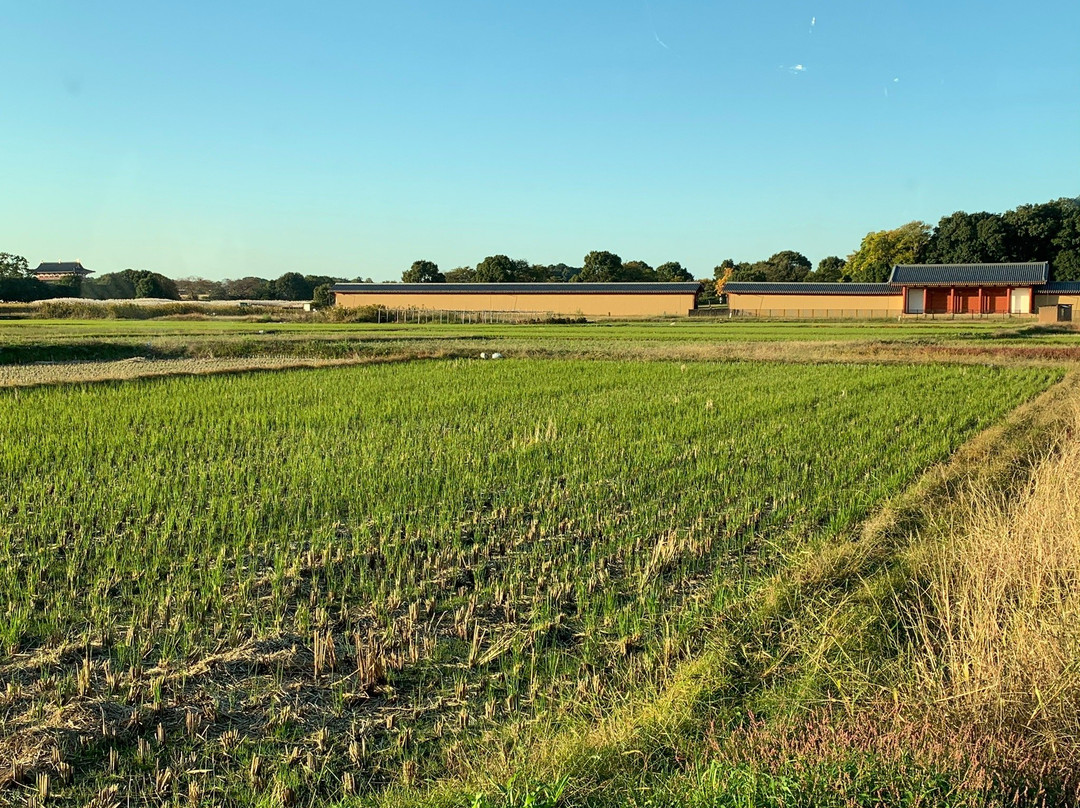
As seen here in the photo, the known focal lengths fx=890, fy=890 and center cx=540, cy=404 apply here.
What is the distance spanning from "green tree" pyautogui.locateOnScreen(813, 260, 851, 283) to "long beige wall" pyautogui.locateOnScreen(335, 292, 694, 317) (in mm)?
16673

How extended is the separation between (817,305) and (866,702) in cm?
5328

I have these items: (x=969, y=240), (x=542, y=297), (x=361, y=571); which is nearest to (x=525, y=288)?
(x=542, y=297)

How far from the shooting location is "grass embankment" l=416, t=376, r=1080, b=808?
8.00ft

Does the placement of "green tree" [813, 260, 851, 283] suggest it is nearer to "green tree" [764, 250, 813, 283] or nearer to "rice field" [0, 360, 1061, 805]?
"green tree" [764, 250, 813, 283]

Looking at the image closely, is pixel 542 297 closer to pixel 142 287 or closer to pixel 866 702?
pixel 142 287

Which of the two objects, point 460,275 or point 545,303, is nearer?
point 545,303

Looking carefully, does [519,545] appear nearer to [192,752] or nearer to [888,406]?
[192,752]

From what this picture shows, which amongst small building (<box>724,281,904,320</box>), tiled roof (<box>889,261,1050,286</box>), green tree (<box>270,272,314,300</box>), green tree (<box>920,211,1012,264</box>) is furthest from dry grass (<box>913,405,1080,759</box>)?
green tree (<box>270,272,314,300</box>)

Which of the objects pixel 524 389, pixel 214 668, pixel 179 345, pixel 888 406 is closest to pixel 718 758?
pixel 214 668

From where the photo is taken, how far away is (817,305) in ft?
176

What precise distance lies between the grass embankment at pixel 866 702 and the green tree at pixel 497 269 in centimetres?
6728

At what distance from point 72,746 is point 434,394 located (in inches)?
407

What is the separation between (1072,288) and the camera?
49094mm

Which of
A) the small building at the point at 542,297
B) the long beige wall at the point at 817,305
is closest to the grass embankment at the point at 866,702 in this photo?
the small building at the point at 542,297
